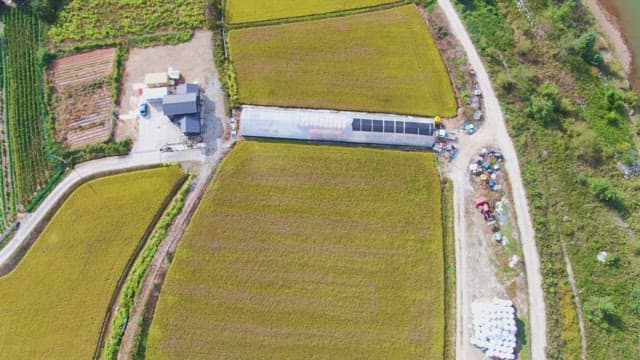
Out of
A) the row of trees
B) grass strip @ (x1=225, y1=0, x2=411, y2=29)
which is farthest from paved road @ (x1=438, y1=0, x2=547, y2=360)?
the row of trees

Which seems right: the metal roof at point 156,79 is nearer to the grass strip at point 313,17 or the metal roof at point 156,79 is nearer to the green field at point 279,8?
the grass strip at point 313,17

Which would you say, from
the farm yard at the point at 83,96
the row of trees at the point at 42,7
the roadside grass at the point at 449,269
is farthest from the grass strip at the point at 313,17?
the roadside grass at the point at 449,269

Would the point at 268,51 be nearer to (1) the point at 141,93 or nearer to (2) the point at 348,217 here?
(1) the point at 141,93

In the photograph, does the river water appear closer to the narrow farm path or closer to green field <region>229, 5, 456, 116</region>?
green field <region>229, 5, 456, 116</region>

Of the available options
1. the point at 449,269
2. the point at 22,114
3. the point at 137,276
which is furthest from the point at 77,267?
the point at 449,269

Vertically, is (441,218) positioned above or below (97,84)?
below

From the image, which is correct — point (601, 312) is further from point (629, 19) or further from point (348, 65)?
point (348, 65)

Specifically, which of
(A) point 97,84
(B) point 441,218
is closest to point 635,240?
(B) point 441,218
